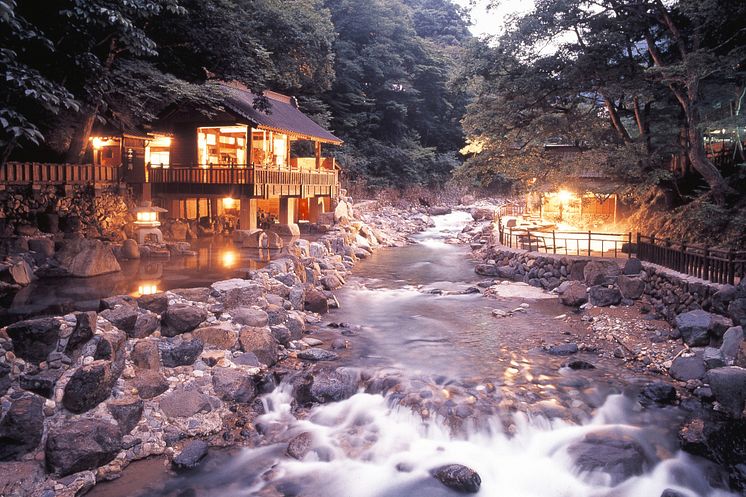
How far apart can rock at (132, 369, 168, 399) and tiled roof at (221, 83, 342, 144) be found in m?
13.9

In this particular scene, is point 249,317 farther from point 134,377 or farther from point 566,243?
point 566,243

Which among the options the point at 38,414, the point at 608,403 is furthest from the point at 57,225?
the point at 608,403

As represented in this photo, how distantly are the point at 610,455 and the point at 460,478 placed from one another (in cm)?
252

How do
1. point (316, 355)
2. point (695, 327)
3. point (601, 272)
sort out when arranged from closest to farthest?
point (316, 355) < point (695, 327) < point (601, 272)

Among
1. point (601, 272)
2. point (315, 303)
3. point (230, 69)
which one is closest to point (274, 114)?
point (230, 69)

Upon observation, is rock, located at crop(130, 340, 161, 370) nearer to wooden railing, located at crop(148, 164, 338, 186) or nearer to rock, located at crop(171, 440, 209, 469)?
rock, located at crop(171, 440, 209, 469)

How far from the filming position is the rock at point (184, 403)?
8.48 meters

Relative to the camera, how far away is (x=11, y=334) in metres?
8.34

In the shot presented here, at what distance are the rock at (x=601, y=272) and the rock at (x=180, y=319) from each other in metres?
12.6

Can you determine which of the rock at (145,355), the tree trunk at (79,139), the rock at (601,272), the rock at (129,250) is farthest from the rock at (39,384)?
the rock at (601,272)

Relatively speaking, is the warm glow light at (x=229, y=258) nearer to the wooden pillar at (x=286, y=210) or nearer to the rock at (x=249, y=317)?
the rock at (x=249, y=317)

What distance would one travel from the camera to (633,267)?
1620 centimetres

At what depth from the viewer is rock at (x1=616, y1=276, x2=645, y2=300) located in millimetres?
15469

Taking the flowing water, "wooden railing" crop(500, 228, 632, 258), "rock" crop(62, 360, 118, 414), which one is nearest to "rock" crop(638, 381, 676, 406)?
the flowing water
